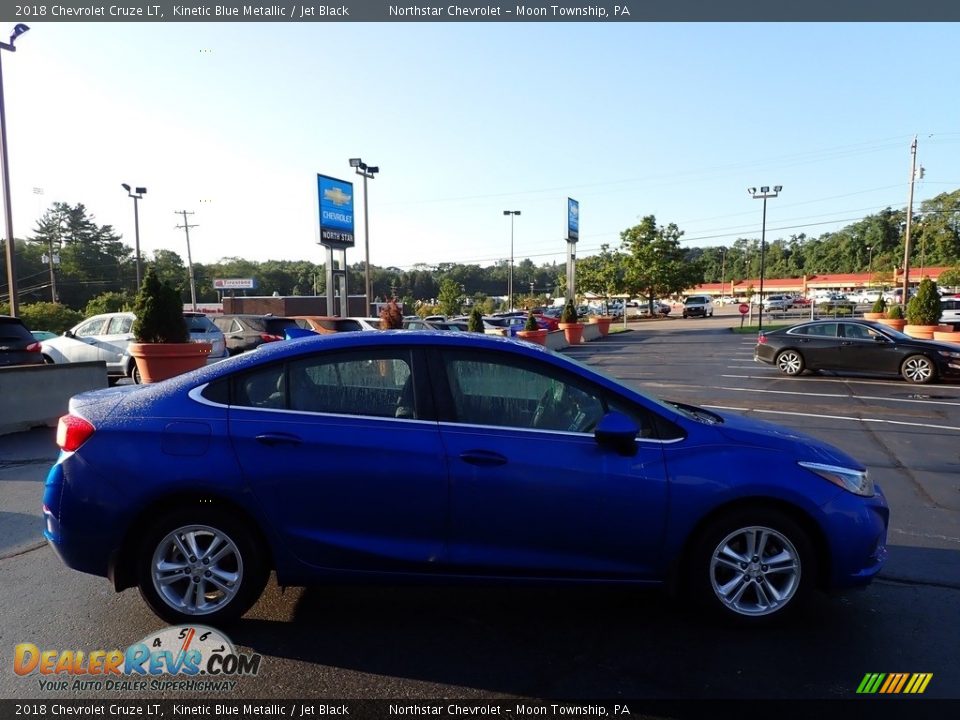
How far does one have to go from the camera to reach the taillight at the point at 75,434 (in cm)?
330

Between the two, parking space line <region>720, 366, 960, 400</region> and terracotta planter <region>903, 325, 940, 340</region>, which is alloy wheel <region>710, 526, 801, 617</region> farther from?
terracotta planter <region>903, 325, 940, 340</region>

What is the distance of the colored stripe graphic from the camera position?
9.43 ft

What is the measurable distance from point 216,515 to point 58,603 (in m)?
1.35

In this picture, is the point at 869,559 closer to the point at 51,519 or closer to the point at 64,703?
the point at 64,703

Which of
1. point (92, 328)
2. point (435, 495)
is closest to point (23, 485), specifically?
point (435, 495)

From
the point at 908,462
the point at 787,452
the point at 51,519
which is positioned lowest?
the point at 908,462

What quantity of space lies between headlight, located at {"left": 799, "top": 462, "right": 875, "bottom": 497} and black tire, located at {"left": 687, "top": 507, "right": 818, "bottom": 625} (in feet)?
1.00

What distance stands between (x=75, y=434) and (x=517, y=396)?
236cm

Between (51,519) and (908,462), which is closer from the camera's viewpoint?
(51,519)

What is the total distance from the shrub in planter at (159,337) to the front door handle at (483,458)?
8531 millimetres

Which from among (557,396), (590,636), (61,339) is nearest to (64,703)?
(590,636)

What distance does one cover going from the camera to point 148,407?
3373 mm

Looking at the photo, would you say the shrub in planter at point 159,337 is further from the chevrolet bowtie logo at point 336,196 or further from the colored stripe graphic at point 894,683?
the chevrolet bowtie logo at point 336,196

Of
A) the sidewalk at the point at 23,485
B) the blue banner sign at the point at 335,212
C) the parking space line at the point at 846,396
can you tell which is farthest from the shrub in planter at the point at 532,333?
the sidewalk at the point at 23,485
